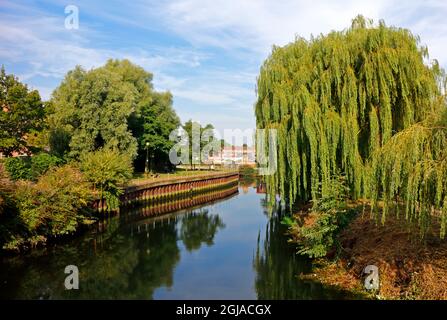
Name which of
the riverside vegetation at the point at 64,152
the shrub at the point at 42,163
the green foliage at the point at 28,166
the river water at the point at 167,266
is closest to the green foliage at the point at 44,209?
the riverside vegetation at the point at 64,152

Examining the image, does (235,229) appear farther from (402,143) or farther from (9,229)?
(402,143)

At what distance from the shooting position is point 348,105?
1775 cm

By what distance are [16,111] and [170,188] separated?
18.4m

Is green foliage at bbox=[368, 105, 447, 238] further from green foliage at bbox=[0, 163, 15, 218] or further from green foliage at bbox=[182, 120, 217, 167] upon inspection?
green foliage at bbox=[182, 120, 217, 167]

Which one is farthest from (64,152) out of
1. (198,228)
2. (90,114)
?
(198,228)

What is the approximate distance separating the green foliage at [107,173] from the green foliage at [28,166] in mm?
2726

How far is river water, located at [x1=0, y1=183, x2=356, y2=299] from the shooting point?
1431 centimetres

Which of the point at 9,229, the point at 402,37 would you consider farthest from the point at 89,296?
the point at 402,37

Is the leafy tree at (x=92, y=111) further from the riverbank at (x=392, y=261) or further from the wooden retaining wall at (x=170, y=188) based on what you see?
the riverbank at (x=392, y=261)

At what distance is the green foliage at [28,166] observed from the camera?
25.9m

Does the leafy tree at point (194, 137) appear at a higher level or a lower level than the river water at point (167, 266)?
higher

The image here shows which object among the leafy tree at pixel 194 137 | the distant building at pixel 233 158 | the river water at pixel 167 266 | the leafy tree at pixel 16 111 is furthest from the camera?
the distant building at pixel 233 158

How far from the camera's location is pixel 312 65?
771 inches

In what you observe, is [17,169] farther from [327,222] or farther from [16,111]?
[327,222]
